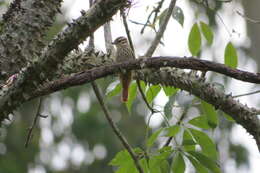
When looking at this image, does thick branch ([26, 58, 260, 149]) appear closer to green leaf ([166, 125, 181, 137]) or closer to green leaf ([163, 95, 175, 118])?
green leaf ([163, 95, 175, 118])

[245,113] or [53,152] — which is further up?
[245,113]

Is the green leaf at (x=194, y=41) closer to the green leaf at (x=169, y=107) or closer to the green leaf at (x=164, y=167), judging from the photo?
the green leaf at (x=169, y=107)

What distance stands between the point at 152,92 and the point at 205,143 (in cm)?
38

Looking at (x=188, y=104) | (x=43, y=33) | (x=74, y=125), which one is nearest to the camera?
(x=43, y=33)

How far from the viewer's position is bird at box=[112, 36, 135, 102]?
295 cm

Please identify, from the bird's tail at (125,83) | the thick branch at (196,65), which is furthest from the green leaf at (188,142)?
the thick branch at (196,65)

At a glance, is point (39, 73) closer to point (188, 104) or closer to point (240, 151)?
point (188, 104)

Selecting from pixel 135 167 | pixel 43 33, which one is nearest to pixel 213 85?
pixel 135 167

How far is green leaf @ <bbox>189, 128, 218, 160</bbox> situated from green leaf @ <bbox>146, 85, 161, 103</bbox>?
270 mm

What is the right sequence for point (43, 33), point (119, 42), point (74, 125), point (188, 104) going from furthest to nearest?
1. point (74, 125)
2. point (119, 42)
3. point (188, 104)
4. point (43, 33)

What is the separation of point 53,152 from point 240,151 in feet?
12.1

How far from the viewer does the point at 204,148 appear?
282 centimetres

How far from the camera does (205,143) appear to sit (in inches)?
111

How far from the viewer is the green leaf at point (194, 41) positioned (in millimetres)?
3062
